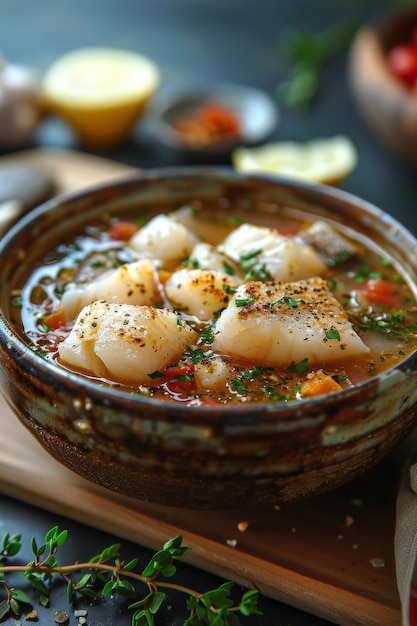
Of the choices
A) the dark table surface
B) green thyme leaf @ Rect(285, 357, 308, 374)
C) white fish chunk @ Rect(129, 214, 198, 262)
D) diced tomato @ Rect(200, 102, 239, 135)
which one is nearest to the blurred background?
the dark table surface

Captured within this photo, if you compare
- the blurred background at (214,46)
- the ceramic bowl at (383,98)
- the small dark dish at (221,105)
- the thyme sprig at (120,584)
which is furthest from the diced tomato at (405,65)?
the thyme sprig at (120,584)

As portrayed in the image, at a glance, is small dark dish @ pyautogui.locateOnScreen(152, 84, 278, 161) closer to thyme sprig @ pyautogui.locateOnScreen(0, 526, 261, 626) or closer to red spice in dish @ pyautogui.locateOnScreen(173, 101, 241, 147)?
red spice in dish @ pyautogui.locateOnScreen(173, 101, 241, 147)

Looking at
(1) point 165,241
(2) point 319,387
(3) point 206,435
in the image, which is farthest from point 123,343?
(1) point 165,241

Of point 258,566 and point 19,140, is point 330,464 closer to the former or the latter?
point 258,566

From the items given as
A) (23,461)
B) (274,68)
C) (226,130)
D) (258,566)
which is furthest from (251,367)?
(274,68)

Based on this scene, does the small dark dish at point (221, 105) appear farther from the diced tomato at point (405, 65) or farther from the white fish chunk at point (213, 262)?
the white fish chunk at point (213, 262)

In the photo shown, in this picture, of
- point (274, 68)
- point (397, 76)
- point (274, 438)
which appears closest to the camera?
point (274, 438)
